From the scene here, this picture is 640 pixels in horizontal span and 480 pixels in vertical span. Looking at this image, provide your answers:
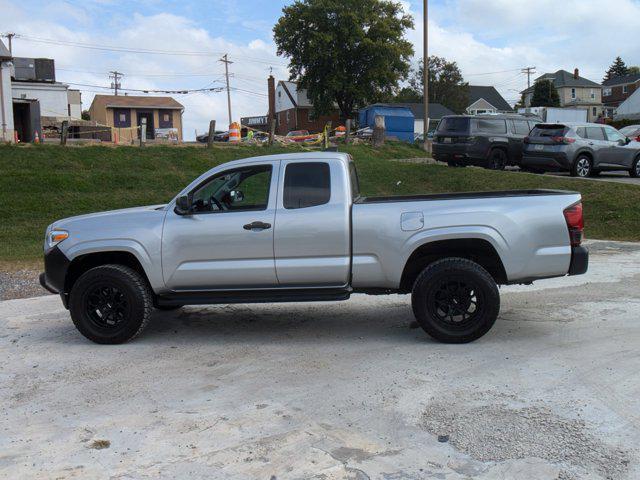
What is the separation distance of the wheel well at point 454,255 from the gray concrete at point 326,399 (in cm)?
61

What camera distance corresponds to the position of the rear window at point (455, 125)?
19812 millimetres

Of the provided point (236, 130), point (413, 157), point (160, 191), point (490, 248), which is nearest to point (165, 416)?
point (490, 248)

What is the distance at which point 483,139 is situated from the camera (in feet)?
64.5

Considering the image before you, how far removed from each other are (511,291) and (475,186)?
978 cm

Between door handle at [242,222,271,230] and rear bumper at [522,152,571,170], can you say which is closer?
door handle at [242,222,271,230]

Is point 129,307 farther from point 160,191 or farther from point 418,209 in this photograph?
point 160,191

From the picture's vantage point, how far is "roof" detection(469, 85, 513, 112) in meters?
90.7

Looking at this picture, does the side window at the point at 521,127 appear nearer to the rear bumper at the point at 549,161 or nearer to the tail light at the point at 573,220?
the rear bumper at the point at 549,161

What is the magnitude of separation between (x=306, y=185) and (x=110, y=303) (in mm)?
2307

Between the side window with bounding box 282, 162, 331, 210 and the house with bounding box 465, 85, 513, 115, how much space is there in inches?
3234

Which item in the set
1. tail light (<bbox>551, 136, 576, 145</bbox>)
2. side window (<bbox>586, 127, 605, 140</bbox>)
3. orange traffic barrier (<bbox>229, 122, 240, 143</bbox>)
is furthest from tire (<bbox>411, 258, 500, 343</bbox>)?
orange traffic barrier (<bbox>229, 122, 240, 143</bbox>)

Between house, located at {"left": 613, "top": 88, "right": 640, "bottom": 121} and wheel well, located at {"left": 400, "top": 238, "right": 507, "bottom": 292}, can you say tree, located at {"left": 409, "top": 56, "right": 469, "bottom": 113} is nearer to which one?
house, located at {"left": 613, "top": 88, "right": 640, "bottom": 121}

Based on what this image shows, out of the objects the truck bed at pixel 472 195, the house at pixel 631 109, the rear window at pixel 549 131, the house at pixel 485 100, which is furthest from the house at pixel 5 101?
the house at pixel 485 100

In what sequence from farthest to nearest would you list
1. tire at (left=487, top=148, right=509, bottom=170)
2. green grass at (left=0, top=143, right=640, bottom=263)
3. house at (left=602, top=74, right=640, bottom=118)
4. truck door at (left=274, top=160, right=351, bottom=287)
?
house at (left=602, top=74, right=640, bottom=118)
tire at (left=487, top=148, right=509, bottom=170)
green grass at (left=0, top=143, right=640, bottom=263)
truck door at (left=274, top=160, right=351, bottom=287)
